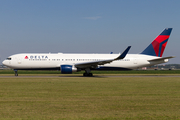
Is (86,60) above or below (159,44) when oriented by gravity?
below

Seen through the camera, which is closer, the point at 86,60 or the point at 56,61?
the point at 56,61

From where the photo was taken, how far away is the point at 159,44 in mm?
41281

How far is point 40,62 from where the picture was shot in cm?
3791

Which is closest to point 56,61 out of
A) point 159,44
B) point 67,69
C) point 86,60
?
point 67,69

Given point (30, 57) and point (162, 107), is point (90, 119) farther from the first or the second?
point (30, 57)

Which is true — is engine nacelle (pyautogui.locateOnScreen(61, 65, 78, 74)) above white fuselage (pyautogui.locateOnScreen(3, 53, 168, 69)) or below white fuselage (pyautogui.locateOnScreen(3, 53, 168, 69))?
below

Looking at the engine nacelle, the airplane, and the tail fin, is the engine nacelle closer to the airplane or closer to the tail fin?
the airplane

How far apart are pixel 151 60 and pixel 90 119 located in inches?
1327

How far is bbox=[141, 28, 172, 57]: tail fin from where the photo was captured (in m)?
41.3

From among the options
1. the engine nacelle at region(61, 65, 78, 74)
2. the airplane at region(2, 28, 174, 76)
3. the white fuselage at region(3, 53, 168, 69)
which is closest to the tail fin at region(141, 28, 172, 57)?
the airplane at region(2, 28, 174, 76)

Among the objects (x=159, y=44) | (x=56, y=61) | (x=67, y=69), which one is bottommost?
(x=67, y=69)

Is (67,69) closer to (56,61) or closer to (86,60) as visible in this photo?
(56,61)

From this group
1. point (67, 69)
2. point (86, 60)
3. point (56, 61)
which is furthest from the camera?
point (86, 60)

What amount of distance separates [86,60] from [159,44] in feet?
44.7
